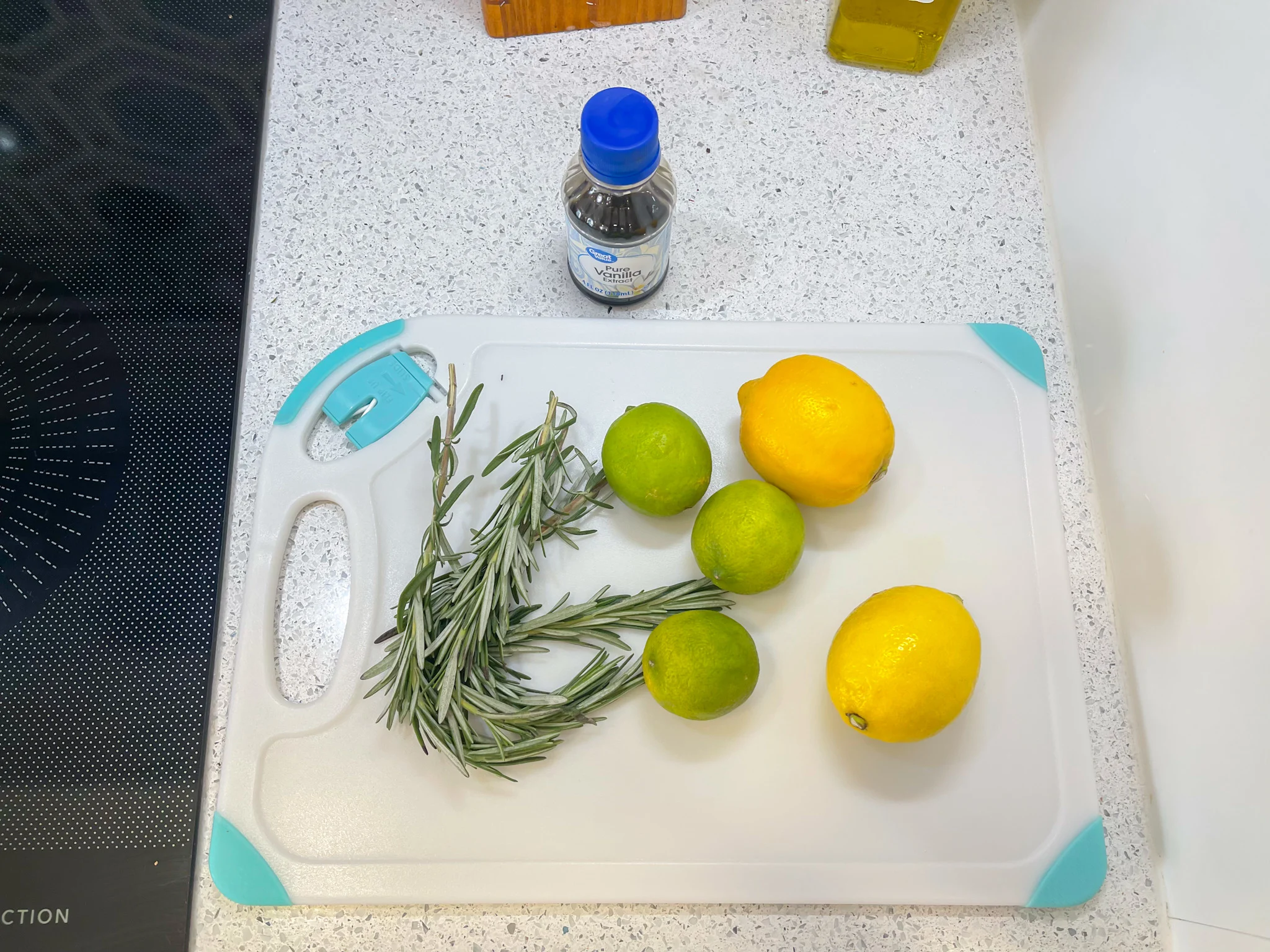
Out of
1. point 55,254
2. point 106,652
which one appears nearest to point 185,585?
point 106,652

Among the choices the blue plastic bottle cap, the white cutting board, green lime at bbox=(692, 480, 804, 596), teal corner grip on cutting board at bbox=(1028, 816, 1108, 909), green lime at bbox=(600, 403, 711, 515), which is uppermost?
the blue plastic bottle cap

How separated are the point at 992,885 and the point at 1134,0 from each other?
82cm

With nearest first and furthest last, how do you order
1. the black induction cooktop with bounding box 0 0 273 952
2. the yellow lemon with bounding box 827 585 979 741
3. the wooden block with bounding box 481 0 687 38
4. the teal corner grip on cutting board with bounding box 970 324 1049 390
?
the yellow lemon with bounding box 827 585 979 741 → the black induction cooktop with bounding box 0 0 273 952 → the teal corner grip on cutting board with bounding box 970 324 1049 390 → the wooden block with bounding box 481 0 687 38

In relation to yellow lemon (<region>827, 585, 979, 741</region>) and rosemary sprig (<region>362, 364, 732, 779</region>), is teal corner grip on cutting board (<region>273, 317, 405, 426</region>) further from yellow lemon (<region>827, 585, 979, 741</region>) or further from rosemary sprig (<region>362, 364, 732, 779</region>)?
yellow lemon (<region>827, 585, 979, 741</region>)

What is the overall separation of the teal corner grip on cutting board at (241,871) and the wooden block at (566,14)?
Result: 0.87 meters

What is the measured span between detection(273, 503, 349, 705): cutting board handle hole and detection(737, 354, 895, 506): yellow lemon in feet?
1.33

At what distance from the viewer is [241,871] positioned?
716 mm

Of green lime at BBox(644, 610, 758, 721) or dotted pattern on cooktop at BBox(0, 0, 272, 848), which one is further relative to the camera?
dotted pattern on cooktop at BBox(0, 0, 272, 848)

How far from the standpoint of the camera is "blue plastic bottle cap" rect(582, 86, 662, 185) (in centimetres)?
64

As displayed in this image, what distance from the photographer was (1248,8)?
2.24ft

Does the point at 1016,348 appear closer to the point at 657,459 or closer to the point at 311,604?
the point at 657,459

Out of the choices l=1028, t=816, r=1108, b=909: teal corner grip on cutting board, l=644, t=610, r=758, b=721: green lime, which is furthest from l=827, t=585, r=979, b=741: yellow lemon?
l=1028, t=816, r=1108, b=909: teal corner grip on cutting board

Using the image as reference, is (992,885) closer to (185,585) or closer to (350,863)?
(350,863)

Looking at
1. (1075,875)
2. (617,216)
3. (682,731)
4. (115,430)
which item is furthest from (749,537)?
(115,430)
